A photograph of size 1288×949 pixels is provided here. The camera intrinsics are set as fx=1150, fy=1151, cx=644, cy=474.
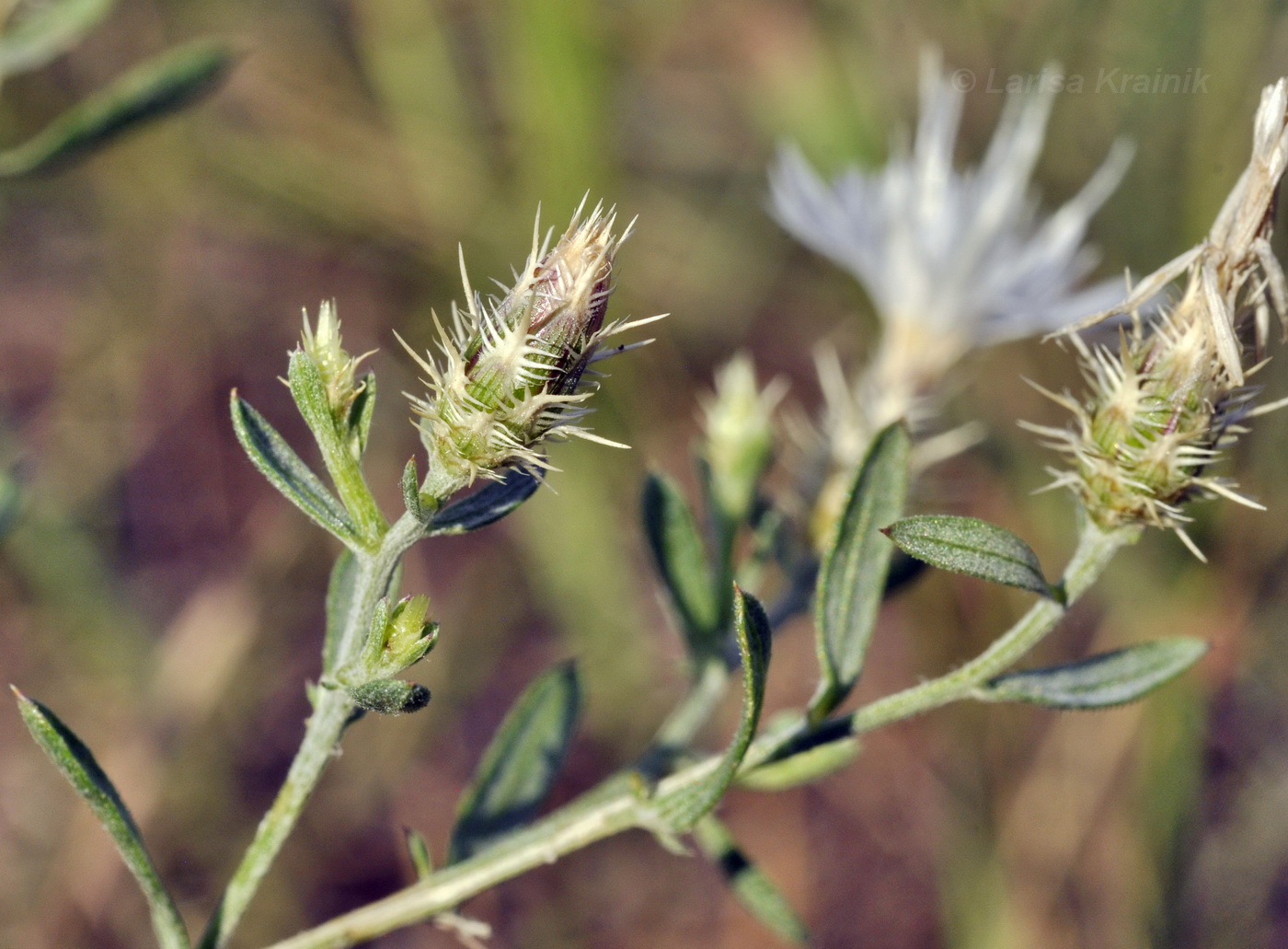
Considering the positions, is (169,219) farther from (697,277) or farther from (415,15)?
(697,277)

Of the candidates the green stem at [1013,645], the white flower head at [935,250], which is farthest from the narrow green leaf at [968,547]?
the white flower head at [935,250]

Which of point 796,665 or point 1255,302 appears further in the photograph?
point 796,665

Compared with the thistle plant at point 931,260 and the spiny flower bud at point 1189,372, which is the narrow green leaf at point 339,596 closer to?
the spiny flower bud at point 1189,372

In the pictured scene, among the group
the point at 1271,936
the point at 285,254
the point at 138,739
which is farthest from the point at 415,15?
the point at 1271,936

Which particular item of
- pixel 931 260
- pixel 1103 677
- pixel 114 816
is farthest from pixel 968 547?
pixel 931 260

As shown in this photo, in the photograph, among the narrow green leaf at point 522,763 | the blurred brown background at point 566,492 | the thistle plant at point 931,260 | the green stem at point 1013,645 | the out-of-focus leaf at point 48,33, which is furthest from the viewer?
the blurred brown background at point 566,492
